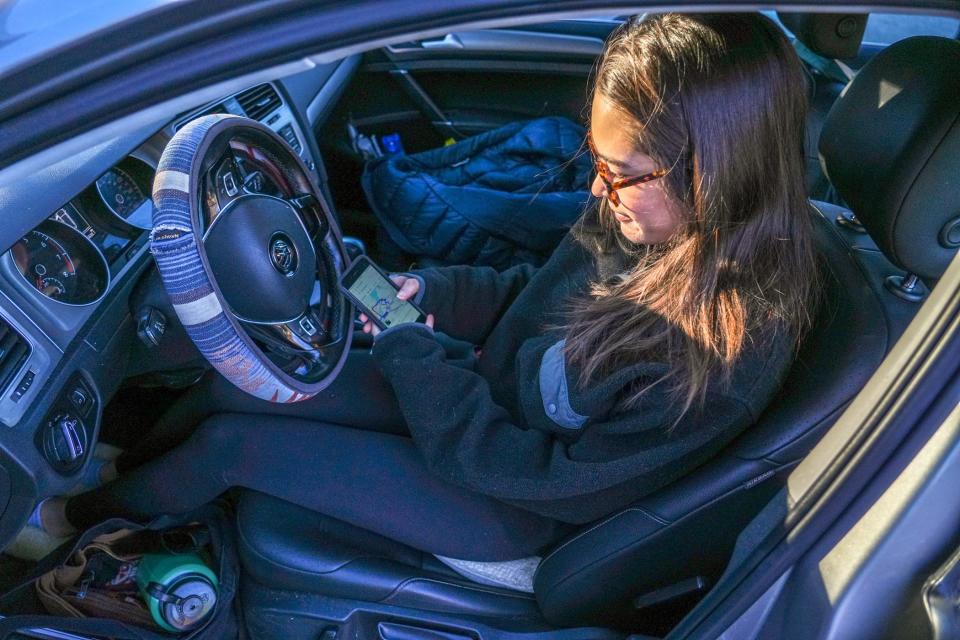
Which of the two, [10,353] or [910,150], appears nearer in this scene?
[910,150]

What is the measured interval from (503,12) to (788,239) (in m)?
0.56

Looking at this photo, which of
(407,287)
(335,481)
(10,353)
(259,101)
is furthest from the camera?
(259,101)

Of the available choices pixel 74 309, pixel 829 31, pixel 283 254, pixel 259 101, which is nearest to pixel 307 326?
pixel 283 254

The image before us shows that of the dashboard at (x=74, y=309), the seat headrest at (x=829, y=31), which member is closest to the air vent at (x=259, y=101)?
the dashboard at (x=74, y=309)

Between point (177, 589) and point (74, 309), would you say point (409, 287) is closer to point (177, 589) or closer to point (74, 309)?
point (74, 309)

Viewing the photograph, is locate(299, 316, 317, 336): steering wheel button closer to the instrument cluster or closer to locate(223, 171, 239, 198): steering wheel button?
locate(223, 171, 239, 198): steering wheel button

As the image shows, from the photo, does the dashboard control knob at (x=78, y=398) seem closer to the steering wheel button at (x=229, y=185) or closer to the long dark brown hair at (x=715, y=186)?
the steering wheel button at (x=229, y=185)

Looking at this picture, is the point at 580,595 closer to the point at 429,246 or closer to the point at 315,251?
the point at 315,251

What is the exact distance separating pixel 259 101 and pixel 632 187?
3.49 ft

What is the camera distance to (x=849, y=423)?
32.8 inches

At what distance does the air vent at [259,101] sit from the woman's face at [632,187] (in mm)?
910

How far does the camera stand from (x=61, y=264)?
1169 millimetres

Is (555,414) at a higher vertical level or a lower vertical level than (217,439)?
higher

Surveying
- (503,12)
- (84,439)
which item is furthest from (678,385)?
(84,439)
